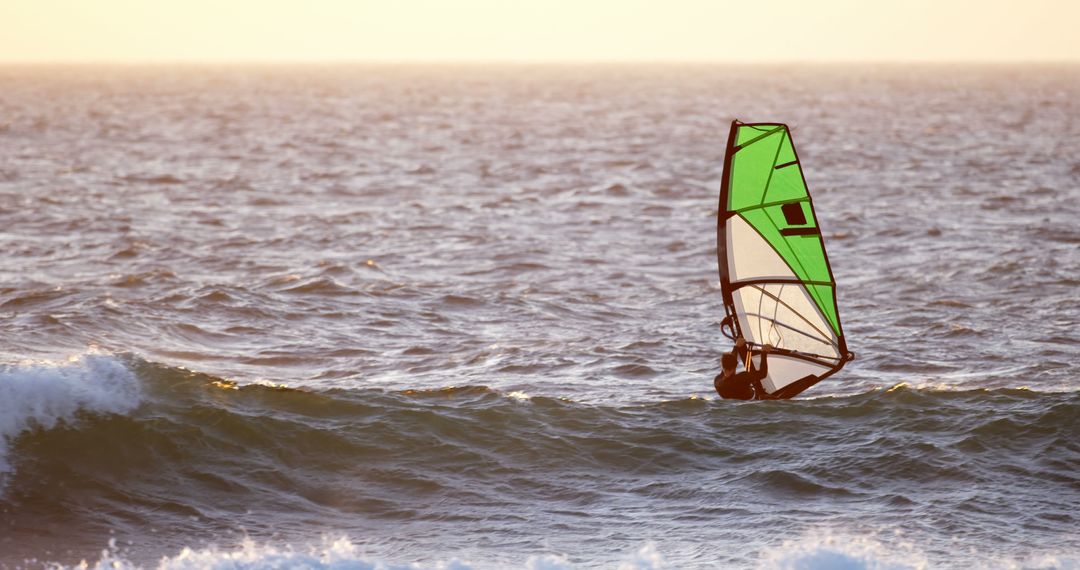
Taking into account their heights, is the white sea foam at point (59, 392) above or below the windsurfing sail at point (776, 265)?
below

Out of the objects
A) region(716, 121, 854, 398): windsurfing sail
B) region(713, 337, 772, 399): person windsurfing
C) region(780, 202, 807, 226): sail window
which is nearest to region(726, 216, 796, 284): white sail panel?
region(716, 121, 854, 398): windsurfing sail

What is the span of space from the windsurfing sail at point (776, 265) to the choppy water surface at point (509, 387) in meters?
1.20

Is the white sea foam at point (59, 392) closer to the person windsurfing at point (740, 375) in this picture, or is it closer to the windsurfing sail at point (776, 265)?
the person windsurfing at point (740, 375)

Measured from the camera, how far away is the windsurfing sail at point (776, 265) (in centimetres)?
1154

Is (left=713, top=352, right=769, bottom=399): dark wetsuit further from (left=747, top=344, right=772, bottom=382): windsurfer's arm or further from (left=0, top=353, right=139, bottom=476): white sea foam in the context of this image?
(left=0, top=353, right=139, bottom=476): white sea foam

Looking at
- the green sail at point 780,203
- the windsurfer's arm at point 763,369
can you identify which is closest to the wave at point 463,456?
the windsurfer's arm at point 763,369

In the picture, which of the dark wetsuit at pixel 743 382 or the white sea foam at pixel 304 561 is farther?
the dark wetsuit at pixel 743 382

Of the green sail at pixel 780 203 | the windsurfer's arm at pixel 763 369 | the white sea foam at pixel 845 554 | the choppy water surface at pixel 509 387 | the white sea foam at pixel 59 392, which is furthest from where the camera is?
the white sea foam at pixel 59 392

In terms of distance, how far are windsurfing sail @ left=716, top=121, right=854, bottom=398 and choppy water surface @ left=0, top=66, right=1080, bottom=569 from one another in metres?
1.20

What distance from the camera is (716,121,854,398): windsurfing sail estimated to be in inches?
454

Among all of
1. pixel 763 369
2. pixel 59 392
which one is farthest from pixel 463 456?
pixel 59 392

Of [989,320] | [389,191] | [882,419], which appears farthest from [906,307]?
[389,191]

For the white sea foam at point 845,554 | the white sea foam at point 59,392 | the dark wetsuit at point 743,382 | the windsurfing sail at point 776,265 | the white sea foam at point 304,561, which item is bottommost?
the white sea foam at point 304,561

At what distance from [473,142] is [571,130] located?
33.4 ft
